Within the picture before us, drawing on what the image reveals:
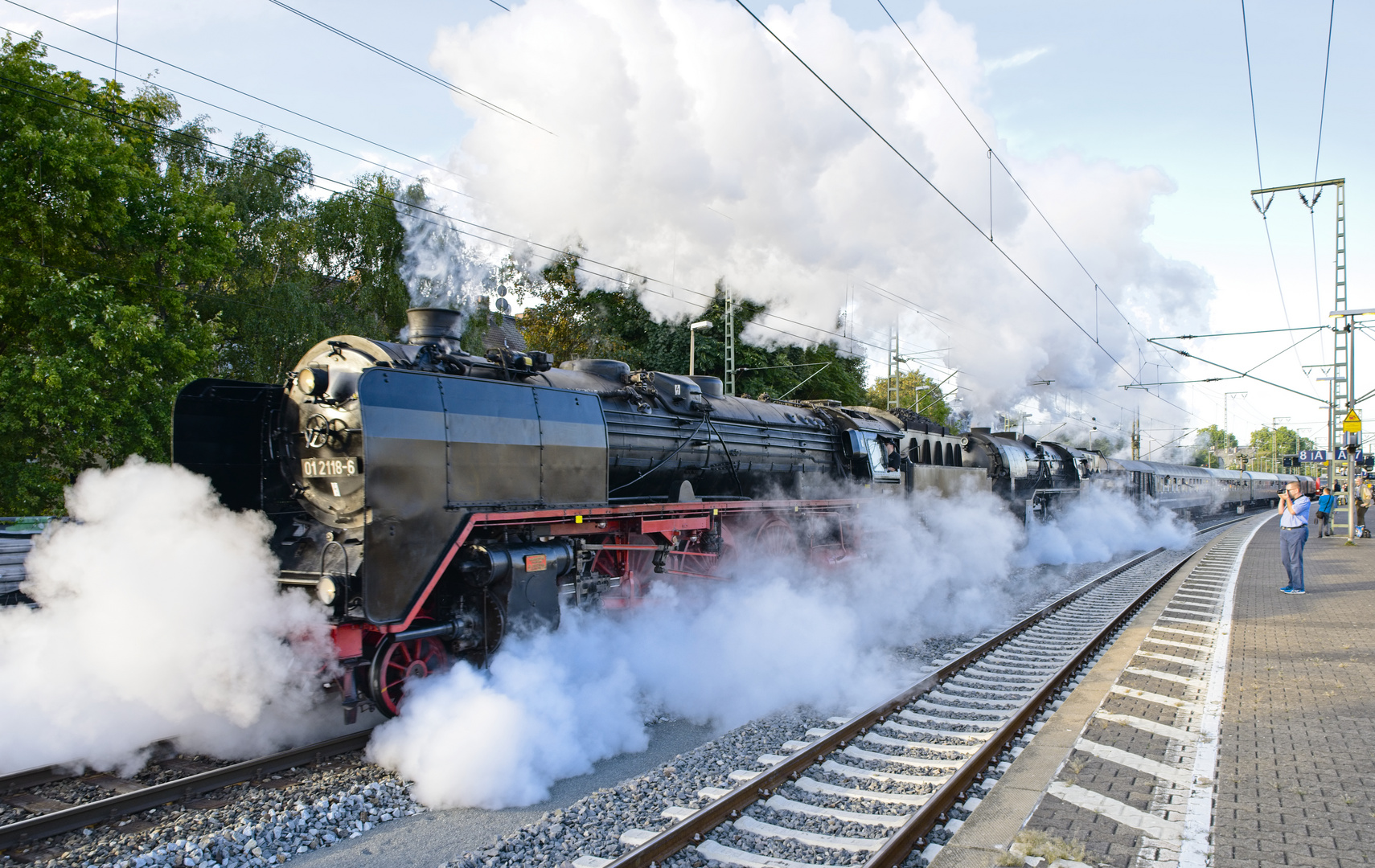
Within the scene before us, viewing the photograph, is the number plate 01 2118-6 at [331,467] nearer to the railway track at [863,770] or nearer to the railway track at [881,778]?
the railway track at [863,770]

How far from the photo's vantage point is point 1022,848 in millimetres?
3535

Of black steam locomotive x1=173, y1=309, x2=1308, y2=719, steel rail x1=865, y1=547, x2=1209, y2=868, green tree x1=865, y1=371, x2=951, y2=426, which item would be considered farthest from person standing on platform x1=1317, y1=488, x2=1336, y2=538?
green tree x1=865, y1=371, x2=951, y2=426

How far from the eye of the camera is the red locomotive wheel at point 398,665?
16.6 feet

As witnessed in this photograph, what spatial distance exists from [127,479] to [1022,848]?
5.64m

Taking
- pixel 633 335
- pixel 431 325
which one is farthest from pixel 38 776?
pixel 633 335

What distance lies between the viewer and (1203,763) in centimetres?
468

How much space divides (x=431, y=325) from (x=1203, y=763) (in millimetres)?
5962

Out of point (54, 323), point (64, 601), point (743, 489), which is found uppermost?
point (54, 323)

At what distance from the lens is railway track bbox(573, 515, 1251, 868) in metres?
3.80

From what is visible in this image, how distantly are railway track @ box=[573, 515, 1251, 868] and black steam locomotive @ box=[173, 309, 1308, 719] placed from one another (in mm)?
2097

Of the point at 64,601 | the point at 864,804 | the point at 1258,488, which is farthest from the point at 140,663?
the point at 1258,488

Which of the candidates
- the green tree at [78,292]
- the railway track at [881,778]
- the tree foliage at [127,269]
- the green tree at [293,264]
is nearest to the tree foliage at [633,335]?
the green tree at [293,264]

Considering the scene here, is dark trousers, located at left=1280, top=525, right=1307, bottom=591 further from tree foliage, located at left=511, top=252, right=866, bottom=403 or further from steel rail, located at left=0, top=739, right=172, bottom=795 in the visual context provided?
tree foliage, located at left=511, top=252, right=866, bottom=403

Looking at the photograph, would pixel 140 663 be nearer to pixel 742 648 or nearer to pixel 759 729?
pixel 759 729
